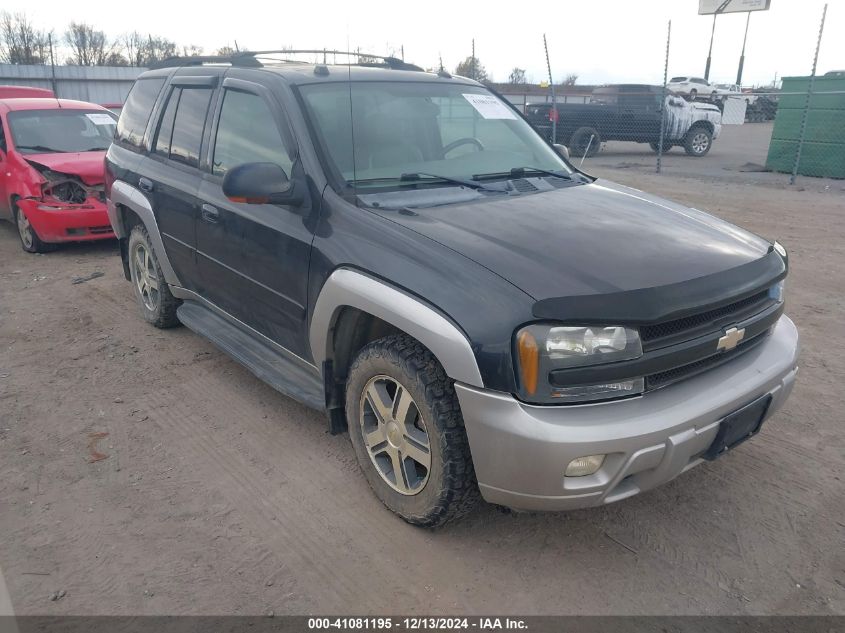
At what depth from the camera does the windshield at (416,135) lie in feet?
10.7

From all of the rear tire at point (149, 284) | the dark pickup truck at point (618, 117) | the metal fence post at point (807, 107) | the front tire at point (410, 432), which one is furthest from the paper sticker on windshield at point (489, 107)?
the dark pickup truck at point (618, 117)

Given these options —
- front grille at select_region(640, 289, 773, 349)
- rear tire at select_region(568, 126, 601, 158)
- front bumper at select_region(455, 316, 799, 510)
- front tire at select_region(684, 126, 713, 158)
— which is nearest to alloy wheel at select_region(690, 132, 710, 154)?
front tire at select_region(684, 126, 713, 158)

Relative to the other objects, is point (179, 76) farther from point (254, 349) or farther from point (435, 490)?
point (435, 490)

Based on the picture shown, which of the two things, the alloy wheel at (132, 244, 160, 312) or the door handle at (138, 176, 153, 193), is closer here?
the door handle at (138, 176, 153, 193)

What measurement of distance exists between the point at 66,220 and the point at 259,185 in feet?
17.4

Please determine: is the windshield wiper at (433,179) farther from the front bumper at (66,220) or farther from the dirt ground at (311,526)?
the front bumper at (66,220)

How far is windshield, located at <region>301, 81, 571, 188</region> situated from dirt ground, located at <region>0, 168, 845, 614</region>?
1.50 meters

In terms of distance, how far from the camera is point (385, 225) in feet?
9.09

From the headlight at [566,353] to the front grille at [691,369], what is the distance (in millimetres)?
172

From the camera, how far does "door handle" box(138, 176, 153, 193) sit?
175 inches

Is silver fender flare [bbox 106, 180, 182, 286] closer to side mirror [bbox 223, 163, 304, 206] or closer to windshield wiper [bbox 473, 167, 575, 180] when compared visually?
side mirror [bbox 223, 163, 304, 206]

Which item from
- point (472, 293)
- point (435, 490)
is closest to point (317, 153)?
point (472, 293)

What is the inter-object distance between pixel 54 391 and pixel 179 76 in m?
2.20

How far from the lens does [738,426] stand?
103 inches
